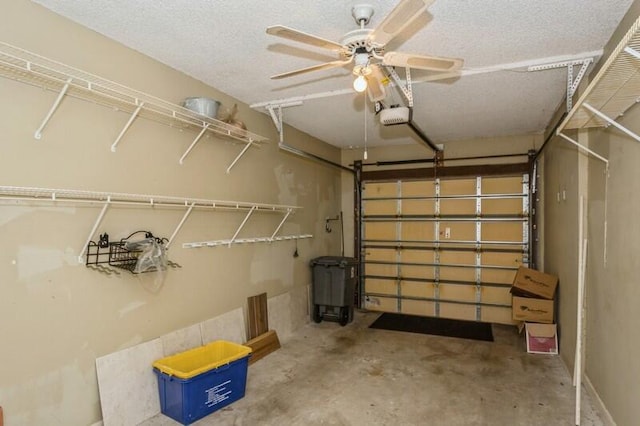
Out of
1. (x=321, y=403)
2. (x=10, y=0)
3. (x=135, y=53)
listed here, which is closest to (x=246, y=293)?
(x=321, y=403)

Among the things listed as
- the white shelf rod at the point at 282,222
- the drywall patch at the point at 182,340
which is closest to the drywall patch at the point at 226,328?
the drywall patch at the point at 182,340

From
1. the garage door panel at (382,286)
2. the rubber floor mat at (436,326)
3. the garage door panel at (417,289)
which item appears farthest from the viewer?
the garage door panel at (382,286)

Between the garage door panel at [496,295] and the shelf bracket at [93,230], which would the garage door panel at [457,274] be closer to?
the garage door panel at [496,295]

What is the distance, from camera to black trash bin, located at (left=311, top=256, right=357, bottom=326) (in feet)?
16.6

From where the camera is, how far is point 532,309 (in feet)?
13.6

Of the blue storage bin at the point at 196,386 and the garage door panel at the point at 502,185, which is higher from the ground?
the garage door panel at the point at 502,185

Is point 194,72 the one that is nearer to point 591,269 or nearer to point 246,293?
point 246,293

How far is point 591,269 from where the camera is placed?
9.66ft

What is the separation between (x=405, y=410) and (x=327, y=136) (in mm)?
3818

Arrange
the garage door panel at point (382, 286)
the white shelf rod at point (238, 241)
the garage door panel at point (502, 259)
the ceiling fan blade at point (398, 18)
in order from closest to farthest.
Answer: the ceiling fan blade at point (398, 18)
the white shelf rod at point (238, 241)
the garage door panel at point (502, 259)
the garage door panel at point (382, 286)

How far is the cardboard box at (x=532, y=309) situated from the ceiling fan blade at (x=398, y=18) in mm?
3572

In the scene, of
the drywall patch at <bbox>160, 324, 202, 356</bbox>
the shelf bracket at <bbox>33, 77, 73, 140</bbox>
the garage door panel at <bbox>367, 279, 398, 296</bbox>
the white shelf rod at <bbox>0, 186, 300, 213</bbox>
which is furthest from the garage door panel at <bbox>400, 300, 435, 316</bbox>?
the shelf bracket at <bbox>33, 77, 73, 140</bbox>

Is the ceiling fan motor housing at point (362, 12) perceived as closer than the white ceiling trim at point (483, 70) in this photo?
Yes

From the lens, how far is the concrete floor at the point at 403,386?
2754mm
